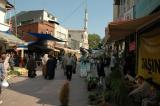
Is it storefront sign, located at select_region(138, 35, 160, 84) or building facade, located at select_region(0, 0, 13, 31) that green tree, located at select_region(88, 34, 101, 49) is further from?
storefront sign, located at select_region(138, 35, 160, 84)

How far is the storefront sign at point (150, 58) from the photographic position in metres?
12.3

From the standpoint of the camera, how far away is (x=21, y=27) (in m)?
71.9

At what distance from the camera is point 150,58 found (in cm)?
1358

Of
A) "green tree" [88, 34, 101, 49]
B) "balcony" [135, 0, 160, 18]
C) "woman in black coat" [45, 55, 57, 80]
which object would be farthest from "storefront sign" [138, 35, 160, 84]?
"green tree" [88, 34, 101, 49]

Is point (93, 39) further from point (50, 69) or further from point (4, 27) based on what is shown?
point (50, 69)

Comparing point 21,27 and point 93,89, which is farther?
point 21,27

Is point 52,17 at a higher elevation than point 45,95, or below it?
higher

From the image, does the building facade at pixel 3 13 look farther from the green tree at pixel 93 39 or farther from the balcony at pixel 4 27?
the green tree at pixel 93 39

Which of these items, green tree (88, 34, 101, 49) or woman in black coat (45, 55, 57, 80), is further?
green tree (88, 34, 101, 49)

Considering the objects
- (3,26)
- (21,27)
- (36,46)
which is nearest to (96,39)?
(21,27)

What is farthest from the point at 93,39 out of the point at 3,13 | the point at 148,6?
the point at 148,6

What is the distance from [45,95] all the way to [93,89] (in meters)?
3.24

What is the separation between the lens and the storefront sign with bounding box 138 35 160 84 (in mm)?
12271

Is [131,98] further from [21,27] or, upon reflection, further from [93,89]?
[21,27]
